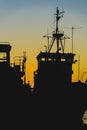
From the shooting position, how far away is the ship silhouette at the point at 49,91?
112 feet

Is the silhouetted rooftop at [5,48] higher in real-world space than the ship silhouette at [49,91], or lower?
higher

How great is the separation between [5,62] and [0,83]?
7.03ft

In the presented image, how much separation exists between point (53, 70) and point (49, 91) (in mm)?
3202

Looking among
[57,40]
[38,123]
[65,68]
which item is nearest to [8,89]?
[38,123]

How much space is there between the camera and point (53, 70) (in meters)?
43.3

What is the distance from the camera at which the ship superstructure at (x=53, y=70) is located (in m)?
42.1

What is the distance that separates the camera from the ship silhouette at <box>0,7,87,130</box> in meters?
34.2

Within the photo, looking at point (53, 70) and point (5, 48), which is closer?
point (5, 48)

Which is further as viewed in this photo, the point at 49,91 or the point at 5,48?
the point at 49,91

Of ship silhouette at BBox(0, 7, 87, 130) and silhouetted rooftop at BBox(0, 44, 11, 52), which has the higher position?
silhouetted rooftop at BBox(0, 44, 11, 52)

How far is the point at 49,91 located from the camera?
1610 inches

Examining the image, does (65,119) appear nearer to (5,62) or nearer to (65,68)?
(65,68)

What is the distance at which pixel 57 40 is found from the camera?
50.0 m

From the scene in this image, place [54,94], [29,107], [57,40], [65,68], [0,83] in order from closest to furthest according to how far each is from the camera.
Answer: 1. [0,83]
2. [29,107]
3. [54,94]
4. [65,68]
5. [57,40]
